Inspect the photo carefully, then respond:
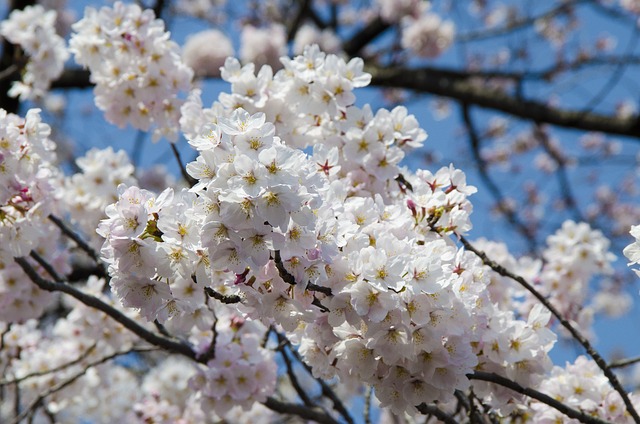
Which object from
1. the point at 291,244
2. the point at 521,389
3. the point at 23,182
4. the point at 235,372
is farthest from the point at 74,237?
the point at 521,389

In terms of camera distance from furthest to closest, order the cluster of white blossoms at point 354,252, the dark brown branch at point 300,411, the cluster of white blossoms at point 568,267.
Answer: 1. the cluster of white blossoms at point 568,267
2. the dark brown branch at point 300,411
3. the cluster of white blossoms at point 354,252

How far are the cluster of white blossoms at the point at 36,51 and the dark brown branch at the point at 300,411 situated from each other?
1.73 m

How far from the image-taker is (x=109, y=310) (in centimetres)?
221

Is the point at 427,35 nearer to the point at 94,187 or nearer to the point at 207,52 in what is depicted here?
the point at 207,52


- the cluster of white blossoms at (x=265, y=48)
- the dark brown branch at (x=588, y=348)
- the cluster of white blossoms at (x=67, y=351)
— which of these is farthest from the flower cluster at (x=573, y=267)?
the cluster of white blossoms at (x=265, y=48)

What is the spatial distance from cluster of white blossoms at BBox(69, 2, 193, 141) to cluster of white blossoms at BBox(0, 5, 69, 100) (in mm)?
377

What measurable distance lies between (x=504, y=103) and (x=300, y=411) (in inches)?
132

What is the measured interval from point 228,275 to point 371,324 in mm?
443

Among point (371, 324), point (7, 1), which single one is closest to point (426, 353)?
point (371, 324)

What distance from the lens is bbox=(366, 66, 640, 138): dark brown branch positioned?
4660 millimetres

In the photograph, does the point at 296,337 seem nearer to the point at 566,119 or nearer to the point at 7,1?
the point at 566,119

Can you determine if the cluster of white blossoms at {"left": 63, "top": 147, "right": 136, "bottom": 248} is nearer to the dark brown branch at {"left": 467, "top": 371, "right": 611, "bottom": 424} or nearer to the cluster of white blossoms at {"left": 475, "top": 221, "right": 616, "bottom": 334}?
the cluster of white blossoms at {"left": 475, "top": 221, "right": 616, "bottom": 334}

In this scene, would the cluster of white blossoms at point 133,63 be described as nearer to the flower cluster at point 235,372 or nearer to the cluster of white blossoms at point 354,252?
the cluster of white blossoms at point 354,252

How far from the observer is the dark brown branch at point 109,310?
2154 mm
